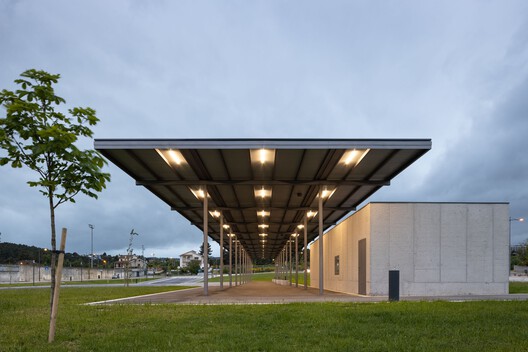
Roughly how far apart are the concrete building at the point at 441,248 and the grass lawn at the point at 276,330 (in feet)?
28.7

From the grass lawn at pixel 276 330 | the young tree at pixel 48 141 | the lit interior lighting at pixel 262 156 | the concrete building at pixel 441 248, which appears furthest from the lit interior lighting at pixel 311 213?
the young tree at pixel 48 141

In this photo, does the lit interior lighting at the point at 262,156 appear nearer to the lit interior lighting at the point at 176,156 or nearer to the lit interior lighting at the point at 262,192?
the lit interior lighting at the point at 176,156

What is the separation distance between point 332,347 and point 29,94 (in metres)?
7.42

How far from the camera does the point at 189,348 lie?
779 cm

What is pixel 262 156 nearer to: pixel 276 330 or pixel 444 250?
pixel 444 250

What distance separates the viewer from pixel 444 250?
22.5 meters

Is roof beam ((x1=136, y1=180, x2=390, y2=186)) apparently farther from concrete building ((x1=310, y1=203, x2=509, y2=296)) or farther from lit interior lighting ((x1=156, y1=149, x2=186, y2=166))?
lit interior lighting ((x1=156, y1=149, x2=186, y2=166))

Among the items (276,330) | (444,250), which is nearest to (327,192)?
(444,250)

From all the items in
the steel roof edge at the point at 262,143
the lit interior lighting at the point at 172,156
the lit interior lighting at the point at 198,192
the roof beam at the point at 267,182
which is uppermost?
the steel roof edge at the point at 262,143

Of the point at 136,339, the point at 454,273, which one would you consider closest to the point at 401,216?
the point at 454,273

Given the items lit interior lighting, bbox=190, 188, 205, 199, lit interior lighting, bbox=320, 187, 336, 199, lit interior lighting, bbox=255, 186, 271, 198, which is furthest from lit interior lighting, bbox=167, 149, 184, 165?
lit interior lighting, bbox=320, 187, 336, 199

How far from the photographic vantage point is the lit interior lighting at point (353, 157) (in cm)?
1942

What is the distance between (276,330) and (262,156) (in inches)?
451

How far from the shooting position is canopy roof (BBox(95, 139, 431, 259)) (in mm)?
18375
